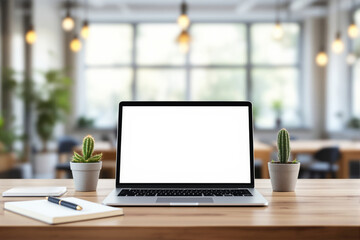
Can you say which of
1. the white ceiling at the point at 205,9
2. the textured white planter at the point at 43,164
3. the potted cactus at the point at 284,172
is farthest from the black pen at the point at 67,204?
the white ceiling at the point at 205,9

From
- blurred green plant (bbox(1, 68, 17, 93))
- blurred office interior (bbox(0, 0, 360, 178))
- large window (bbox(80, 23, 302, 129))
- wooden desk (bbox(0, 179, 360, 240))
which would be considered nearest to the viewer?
wooden desk (bbox(0, 179, 360, 240))

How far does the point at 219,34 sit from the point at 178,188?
8.77 meters

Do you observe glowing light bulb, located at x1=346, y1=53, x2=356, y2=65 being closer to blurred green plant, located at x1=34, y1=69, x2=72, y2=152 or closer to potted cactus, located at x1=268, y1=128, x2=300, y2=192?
blurred green plant, located at x1=34, y1=69, x2=72, y2=152

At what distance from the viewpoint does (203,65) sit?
1000cm

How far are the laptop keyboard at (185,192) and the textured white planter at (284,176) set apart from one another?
14cm

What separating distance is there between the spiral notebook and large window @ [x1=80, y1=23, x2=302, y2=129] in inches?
343

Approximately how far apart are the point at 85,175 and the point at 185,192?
14.5 inches

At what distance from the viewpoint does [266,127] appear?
9.99 m

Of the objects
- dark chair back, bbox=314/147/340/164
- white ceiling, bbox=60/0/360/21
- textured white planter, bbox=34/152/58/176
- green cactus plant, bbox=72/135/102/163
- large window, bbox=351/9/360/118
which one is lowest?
textured white planter, bbox=34/152/58/176

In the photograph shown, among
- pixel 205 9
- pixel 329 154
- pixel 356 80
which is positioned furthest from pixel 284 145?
pixel 205 9

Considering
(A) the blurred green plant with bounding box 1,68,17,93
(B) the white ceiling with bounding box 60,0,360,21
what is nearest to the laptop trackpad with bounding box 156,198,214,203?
(A) the blurred green plant with bounding box 1,68,17,93

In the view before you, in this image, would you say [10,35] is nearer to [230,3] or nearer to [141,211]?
[230,3]

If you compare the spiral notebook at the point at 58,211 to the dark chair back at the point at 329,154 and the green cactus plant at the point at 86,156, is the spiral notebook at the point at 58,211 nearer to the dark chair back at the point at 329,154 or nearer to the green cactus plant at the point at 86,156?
the green cactus plant at the point at 86,156

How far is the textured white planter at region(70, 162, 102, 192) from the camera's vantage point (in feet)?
5.33
